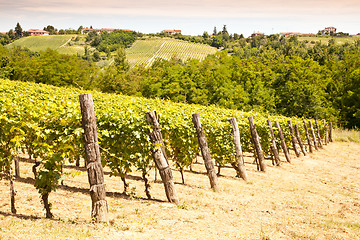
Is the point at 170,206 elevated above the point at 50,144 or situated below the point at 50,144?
below

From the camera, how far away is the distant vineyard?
366ft

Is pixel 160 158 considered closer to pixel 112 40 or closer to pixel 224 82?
pixel 224 82

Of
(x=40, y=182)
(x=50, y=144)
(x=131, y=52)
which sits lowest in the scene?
(x=40, y=182)

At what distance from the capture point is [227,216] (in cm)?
735

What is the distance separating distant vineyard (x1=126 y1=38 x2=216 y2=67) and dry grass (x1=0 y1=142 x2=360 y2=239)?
318 feet

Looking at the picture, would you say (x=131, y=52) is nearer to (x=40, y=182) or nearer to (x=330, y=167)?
(x=330, y=167)

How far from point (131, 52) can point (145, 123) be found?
397ft

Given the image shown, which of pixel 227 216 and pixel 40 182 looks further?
pixel 227 216

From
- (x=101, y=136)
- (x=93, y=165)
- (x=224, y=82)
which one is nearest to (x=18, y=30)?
(x=224, y=82)

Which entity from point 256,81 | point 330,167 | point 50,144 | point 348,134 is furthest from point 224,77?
point 50,144

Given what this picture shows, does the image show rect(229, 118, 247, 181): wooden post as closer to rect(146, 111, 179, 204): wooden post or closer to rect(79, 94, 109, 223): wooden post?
rect(146, 111, 179, 204): wooden post

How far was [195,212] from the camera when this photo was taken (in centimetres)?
734

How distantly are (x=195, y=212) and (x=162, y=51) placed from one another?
116m

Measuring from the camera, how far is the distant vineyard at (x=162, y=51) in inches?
4387
